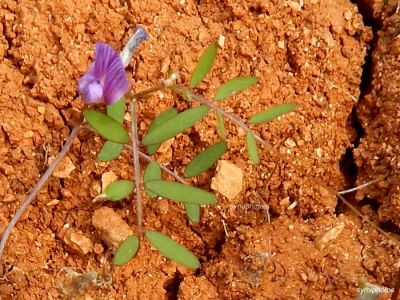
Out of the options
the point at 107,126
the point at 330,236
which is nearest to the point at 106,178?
the point at 107,126

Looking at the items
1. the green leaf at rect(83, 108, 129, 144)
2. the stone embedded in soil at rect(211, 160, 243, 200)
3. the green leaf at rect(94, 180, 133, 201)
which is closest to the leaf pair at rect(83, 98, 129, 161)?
the green leaf at rect(83, 108, 129, 144)

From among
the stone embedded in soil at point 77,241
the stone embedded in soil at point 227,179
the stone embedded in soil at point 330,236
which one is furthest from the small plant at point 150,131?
the stone embedded in soil at point 330,236

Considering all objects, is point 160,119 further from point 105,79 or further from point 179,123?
point 105,79

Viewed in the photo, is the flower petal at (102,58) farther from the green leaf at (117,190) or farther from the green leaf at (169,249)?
the green leaf at (169,249)

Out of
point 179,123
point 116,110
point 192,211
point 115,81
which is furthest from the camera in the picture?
point 192,211

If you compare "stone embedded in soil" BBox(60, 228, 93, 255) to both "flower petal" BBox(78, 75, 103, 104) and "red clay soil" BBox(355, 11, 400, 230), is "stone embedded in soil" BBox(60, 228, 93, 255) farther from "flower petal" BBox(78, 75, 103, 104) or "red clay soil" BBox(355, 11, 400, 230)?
"red clay soil" BBox(355, 11, 400, 230)

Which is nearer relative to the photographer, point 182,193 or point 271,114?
point 182,193

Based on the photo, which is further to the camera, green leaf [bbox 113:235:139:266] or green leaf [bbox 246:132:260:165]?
green leaf [bbox 246:132:260:165]
